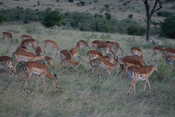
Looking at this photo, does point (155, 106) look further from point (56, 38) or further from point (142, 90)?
point (56, 38)

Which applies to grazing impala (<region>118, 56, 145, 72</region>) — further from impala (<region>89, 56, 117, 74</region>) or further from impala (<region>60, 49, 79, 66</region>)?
impala (<region>60, 49, 79, 66</region>)

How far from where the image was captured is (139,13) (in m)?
41.2

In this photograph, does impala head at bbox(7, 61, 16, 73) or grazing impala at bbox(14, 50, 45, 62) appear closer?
impala head at bbox(7, 61, 16, 73)

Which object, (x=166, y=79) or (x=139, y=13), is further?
(x=139, y=13)

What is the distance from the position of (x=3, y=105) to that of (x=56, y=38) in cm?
1108

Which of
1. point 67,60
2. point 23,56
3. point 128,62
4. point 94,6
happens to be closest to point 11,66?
point 23,56

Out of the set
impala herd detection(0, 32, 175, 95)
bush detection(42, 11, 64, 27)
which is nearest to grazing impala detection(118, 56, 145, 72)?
impala herd detection(0, 32, 175, 95)

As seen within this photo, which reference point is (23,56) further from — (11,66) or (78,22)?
(78,22)

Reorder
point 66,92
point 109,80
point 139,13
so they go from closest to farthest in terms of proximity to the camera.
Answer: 1. point 66,92
2. point 109,80
3. point 139,13

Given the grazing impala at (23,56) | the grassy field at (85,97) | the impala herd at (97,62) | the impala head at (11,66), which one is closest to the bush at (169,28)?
the impala herd at (97,62)

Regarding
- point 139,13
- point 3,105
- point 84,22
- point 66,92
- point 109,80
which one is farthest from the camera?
point 139,13

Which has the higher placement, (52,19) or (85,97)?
(52,19)

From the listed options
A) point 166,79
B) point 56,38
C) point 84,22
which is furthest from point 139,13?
point 166,79

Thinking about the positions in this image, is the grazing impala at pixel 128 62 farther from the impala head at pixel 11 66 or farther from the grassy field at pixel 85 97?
the impala head at pixel 11 66
